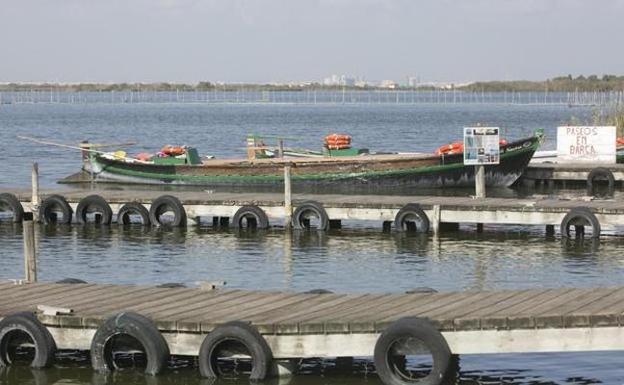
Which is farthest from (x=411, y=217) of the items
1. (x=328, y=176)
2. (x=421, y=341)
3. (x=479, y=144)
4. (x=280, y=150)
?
(x=280, y=150)

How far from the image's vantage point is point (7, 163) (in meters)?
60.0

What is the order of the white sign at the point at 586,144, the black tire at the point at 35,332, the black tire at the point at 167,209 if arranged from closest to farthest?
the black tire at the point at 35,332 → the black tire at the point at 167,209 → the white sign at the point at 586,144

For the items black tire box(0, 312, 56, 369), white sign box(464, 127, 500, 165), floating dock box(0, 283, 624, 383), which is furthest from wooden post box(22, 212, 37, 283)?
white sign box(464, 127, 500, 165)

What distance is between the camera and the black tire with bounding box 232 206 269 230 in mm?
29547

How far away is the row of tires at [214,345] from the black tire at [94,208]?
1482 centimetres

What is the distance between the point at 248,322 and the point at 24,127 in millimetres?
100228

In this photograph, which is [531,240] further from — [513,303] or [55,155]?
[55,155]

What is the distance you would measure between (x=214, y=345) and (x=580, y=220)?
1388cm

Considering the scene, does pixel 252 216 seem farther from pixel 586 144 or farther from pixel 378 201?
pixel 586 144

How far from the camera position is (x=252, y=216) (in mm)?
29781

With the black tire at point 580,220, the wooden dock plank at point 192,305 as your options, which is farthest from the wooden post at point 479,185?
the wooden dock plank at point 192,305

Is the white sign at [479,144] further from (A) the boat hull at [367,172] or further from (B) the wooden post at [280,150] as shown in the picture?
(B) the wooden post at [280,150]

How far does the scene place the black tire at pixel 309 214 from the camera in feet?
95.3

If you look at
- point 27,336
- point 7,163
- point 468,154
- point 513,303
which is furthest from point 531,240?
point 7,163
